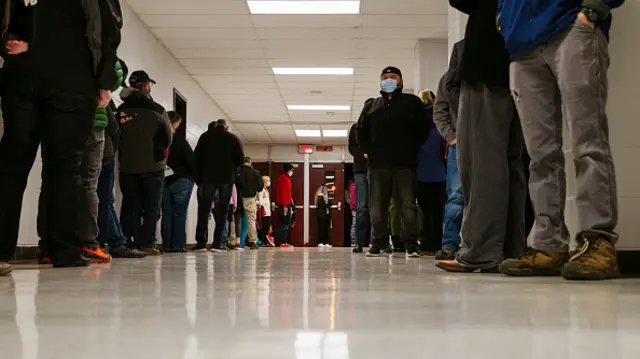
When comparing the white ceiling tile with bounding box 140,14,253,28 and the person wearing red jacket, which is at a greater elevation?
the white ceiling tile with bounding box 140,14,253,28

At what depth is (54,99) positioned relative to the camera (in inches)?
118

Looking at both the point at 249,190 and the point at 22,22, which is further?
the point at 249,190

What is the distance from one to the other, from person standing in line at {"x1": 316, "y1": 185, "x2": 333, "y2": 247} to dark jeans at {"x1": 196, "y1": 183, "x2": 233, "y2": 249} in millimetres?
8035

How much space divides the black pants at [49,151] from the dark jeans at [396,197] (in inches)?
99.7

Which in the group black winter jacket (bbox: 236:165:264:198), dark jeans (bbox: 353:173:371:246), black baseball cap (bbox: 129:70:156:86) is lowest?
dark jeans (bbox: 353:173:371:246)

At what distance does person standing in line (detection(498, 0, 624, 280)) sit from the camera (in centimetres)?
233

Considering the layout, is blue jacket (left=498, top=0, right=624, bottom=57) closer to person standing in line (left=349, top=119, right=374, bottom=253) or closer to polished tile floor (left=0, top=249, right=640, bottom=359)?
polished tile floor (left=0, top=249, right=640, bottom=359)

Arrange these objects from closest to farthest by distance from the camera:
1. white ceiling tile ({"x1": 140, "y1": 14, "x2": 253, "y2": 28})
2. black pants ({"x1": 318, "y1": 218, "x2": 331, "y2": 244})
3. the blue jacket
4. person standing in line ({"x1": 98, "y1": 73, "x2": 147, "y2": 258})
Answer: the blue jacket < person standing in line ({"x1": 98, "y1": 73, "x2": 147, "y2": 258}) < white ceiling tile ({"x1": 140, "y1": 14, "x2": 253, "y2": 28}) < black pants ({"x1": 318, "y1": 218, "x2": 331, "y2": 244})

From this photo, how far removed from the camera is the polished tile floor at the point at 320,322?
3.00 feet

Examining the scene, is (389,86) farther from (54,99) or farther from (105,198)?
(54,99)

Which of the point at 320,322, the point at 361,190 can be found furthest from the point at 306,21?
the point at 320,322

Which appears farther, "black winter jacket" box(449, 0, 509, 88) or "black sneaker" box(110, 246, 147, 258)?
"black sneaker" box(110, 246, 147, 258)

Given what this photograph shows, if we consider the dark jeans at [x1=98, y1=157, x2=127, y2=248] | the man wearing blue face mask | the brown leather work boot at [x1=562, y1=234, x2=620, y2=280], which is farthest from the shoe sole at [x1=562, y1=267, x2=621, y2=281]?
the dark jeans at [x1=98, y1=157, x2=127, y2=248]

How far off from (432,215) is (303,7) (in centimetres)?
297
